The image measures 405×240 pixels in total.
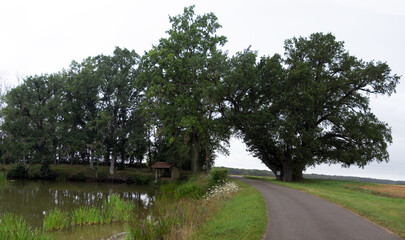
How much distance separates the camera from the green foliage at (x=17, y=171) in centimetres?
4431

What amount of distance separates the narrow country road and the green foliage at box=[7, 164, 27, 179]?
46.6 metres

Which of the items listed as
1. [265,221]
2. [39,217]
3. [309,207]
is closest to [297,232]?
[265,221]

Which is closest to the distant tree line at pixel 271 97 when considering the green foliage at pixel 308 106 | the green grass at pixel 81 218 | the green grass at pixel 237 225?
the green foliage at pixel 308 106

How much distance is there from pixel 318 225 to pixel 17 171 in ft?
163

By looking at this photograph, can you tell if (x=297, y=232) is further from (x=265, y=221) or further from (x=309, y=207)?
(x=309, y=207)

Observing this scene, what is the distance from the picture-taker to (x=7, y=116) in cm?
4494

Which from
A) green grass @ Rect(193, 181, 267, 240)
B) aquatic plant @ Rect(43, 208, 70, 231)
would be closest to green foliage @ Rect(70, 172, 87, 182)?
aquatic plant @ Rect(43, 208, 70, 231)

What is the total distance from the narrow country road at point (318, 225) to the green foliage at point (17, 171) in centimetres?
4655

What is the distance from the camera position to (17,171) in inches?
1774

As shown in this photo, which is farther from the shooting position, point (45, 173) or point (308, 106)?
point (45, 173)

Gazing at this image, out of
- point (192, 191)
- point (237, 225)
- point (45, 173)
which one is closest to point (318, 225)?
point (237, 225)

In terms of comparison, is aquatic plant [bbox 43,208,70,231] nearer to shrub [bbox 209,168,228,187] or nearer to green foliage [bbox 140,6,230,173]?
shrub [bbox 209,168,228,187]

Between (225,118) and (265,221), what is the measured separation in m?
25.4

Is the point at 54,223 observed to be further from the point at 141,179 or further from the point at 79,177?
the point at 79,177
